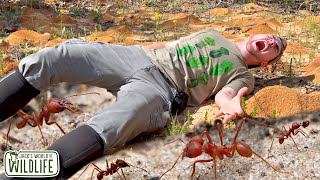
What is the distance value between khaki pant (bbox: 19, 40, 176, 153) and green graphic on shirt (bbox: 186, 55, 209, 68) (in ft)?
0.85

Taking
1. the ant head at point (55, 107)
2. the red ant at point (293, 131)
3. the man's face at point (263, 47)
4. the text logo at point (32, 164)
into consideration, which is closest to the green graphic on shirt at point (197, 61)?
the man's face at point (263, 47)

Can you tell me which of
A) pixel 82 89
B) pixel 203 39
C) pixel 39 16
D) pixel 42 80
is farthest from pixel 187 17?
pixel 42 80

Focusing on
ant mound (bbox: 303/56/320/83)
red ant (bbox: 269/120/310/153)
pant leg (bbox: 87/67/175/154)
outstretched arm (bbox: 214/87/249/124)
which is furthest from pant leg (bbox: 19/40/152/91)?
ant mound (bbox: 303/56/320/83)

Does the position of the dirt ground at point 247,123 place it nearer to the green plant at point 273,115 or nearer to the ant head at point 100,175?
the green plant at point 273,115

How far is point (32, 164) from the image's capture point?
260 centimetres

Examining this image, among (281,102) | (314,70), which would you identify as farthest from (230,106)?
(314,70)

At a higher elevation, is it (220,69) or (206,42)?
(206,42)

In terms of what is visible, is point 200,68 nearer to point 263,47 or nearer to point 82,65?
point 263,47

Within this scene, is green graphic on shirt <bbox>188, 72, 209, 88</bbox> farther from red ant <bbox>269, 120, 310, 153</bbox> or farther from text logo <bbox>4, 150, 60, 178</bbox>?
text logo <bbox>4, 150, 60, 178</bbox>

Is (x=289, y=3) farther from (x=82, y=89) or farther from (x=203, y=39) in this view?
(x=82, y=89)

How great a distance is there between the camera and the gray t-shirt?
12.9 feet

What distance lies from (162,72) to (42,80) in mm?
927

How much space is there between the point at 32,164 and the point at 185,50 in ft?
5.90

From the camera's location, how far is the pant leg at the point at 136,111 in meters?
3.08
